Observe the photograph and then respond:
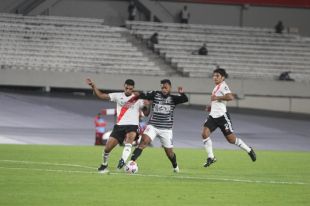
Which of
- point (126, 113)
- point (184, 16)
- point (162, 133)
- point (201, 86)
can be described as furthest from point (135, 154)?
point (184, 16)

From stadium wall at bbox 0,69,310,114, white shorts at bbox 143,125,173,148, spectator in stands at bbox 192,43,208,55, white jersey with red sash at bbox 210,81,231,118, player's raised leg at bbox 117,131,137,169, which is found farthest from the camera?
spectator in stands at bbox 192,43,208,55

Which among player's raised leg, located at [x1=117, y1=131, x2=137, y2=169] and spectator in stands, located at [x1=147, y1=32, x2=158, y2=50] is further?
spectator in stands, located at [x1=147, y1=32, x2=158, y2=50]

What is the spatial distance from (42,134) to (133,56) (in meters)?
14.2

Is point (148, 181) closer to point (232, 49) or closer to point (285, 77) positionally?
point (285, 77)

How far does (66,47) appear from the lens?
45500 mm

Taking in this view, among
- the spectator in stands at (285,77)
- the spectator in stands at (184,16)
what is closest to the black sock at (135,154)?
the spectator in stands at (285,77)

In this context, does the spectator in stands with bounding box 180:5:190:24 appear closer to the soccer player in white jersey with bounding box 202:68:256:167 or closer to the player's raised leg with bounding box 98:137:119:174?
the soccer player in white jersey with bounding box 202:68:256:167

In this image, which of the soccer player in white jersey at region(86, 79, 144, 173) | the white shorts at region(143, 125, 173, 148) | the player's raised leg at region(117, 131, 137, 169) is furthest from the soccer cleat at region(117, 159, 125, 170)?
the white shorts at region(143, 125, 173, 148)

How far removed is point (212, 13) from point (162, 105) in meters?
35.4

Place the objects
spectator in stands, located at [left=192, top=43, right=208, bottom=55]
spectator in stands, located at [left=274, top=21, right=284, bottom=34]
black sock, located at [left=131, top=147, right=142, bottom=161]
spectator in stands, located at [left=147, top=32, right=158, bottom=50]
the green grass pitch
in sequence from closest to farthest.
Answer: the green grass pitch
black sock, located at [left=131, top=147, right=142, bottom=161]
spectator in stands, located at [left=147, top=32, right=158, bottom=50]
spectator in stands, located at [left=192, top=43, right=208, bottom=55]
spectator in stands, located at [left=274, top=21, right=284, bottom=34]

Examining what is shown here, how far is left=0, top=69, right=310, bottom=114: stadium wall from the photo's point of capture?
42312 mm

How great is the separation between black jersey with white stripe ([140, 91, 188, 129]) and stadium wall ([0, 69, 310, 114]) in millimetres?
23259

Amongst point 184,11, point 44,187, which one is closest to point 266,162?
point 44,187

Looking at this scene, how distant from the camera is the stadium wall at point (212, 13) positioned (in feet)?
168
